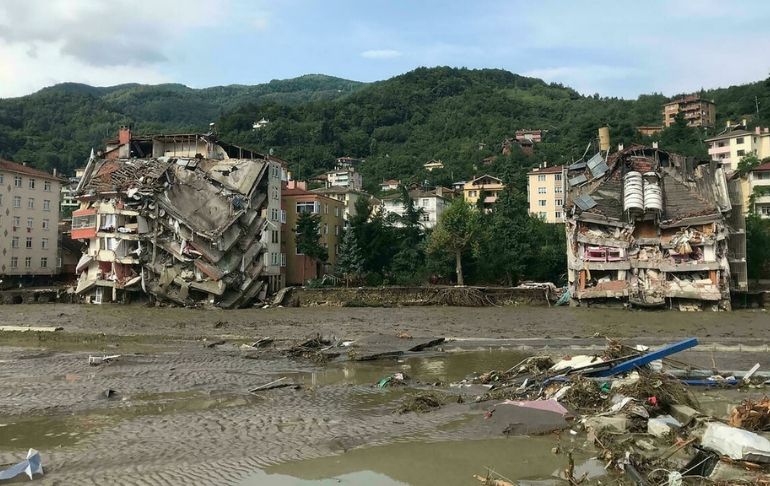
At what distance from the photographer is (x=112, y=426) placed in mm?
12320

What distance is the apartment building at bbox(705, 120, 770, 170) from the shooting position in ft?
331

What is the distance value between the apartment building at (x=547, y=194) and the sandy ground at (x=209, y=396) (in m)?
Answer: 58.0

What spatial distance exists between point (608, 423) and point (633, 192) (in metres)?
44.5

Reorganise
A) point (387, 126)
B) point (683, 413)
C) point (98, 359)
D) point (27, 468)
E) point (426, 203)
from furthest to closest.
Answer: point (387, 126)
point (426, 203)
point (98, 359)
point (683, 413)
point (27, 468)

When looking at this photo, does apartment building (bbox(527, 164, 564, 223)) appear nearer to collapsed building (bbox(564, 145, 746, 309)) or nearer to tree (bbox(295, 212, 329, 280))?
collapsed building (bbox(564, 145, 746, 309))

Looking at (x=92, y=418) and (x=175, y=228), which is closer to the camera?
(x=92, y=418)

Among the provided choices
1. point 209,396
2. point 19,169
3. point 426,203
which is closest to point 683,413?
point 209,396

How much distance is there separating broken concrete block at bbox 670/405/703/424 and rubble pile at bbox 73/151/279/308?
1767 inches

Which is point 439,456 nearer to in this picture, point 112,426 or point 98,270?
point 112,426

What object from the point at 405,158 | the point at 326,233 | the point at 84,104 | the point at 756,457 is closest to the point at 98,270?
the point at 326,233

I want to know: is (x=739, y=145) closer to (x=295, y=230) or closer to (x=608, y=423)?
(x=295, y=230)

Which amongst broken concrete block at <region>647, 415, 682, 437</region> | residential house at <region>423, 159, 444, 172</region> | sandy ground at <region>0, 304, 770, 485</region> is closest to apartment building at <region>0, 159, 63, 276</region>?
sandy ground at <region>0, 304, 770, 485</region>

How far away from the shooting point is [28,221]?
73.6 meters

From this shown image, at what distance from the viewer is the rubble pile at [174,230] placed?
53000mm
